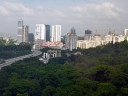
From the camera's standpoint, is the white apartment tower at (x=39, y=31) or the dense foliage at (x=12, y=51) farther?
the white apartment tower at (x=39, y=31)

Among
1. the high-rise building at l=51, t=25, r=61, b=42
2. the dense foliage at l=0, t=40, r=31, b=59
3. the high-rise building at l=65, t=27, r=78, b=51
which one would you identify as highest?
the high-rise building at l=51, t=25, r=61, b=42

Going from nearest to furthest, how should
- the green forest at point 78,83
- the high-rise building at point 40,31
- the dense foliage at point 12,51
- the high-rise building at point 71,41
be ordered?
the green forest at point 78,83 → the dense foliage at point 12,51 → the high-rise building at point 71,41 → the high-rise building at point 40,31

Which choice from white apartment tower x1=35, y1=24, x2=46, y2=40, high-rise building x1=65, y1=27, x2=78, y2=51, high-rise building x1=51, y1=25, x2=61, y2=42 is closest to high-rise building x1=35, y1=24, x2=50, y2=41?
white apartment tower x1=35, y1=24, x2=46, y2=40

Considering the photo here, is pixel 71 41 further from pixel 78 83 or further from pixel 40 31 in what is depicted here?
pixel 78 83

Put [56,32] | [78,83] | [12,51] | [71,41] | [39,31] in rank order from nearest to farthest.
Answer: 1. [78,83]
2. [12,51]
3. [71,41]
4. [56,32]
5. [39,31]

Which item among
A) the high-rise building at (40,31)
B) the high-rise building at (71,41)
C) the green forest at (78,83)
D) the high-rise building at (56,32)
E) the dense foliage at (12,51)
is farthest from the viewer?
the high-rise building at (40,31)

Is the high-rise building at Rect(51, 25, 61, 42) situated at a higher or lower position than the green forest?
higher

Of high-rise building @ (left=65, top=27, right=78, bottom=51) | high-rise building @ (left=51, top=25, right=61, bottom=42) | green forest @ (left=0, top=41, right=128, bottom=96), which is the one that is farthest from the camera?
high-rise building @ (left=51, top=25, right=61, bottom=42)

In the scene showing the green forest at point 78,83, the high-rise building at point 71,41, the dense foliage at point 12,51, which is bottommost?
the green forest at point 78,83

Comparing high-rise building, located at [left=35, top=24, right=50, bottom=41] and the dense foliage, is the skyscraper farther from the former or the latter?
high-rise building, located at [left=35, top=24, right=50, bottom=41]

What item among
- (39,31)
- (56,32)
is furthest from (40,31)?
(56,32)

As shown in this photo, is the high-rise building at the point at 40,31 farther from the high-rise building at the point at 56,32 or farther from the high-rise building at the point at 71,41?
the high-rise building at the point at 71,41

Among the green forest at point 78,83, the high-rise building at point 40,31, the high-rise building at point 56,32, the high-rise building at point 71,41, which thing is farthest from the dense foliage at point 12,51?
the high-rise building at point 56,32
